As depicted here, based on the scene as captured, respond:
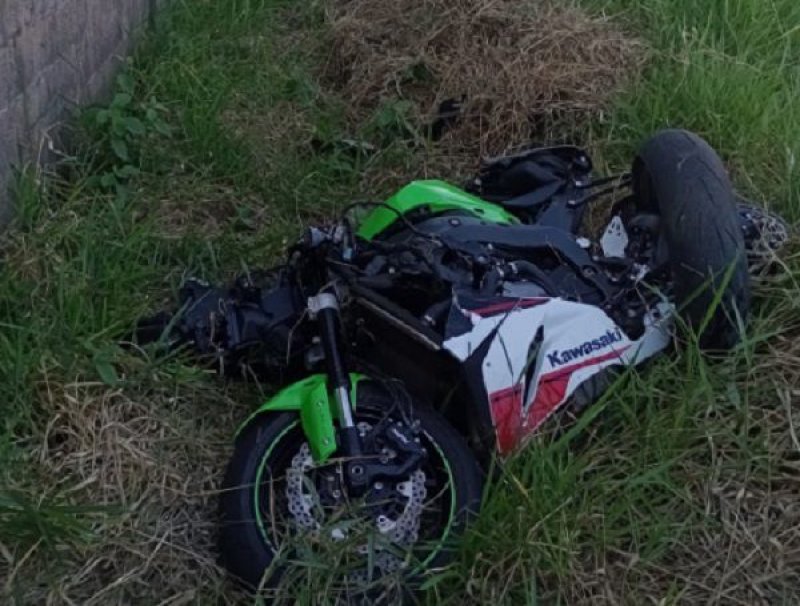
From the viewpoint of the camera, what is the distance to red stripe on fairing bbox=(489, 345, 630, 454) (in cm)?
335

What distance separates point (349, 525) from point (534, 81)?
2563 mm

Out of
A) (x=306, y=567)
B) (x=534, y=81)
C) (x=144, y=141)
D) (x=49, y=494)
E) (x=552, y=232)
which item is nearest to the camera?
(x=306, y=567)

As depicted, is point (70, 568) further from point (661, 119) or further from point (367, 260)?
point (661, 119)

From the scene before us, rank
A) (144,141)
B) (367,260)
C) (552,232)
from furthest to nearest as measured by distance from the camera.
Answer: (144,141) → (552,232) → (367,260)

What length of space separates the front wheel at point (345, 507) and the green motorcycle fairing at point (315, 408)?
0.03m

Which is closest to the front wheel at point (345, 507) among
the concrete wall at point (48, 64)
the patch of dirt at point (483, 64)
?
the concrete wall at point (48, 64)

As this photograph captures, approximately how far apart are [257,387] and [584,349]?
0.94 meters

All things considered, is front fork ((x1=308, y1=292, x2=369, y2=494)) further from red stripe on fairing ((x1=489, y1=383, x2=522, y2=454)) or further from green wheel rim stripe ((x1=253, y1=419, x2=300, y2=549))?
red stripe on fairing ((x1=489, y1=383, x2=522, y2=454))

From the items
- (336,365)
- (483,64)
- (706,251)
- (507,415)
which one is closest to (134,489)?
(336,365)

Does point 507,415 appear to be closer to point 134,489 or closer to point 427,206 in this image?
point 427,206

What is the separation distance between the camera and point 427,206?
3.98 m

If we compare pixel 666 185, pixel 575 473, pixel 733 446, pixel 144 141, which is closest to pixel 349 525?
pixel 575 473

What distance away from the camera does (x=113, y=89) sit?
4984 millimetres

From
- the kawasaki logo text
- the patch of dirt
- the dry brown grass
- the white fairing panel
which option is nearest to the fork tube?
the white fairing panel
